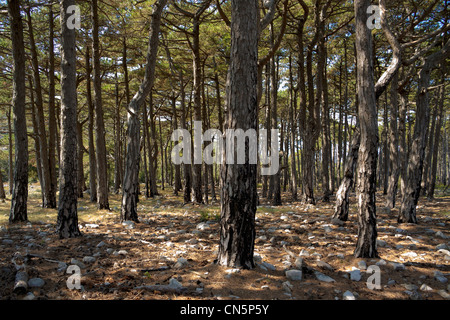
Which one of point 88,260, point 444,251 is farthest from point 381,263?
point 88,260

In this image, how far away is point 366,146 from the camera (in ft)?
14.1

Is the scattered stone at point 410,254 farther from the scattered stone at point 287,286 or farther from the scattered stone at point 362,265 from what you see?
the scattered stone at point 287,286

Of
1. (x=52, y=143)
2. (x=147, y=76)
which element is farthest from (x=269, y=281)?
(x=52, y=143)

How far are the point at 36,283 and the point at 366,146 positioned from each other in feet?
15.9

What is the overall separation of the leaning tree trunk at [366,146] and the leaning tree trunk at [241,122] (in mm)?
1871

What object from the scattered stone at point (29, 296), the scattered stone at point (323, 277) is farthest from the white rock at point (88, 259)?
the scattered stone at point (323, 277)

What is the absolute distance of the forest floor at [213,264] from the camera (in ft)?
10.2

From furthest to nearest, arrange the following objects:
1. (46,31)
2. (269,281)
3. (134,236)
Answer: (46,31) → (134,236) → (269,281)

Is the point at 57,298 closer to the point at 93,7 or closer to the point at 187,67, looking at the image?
the point at 93,7

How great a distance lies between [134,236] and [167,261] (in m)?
1.96

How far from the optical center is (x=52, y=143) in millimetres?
10578

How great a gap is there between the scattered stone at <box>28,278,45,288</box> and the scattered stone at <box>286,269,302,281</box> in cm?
297

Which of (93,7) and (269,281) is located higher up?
(93,7)

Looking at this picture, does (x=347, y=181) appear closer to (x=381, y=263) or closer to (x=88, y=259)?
(x=381, y=263)
